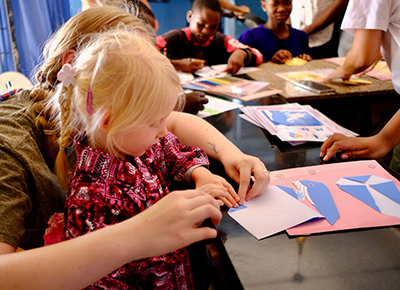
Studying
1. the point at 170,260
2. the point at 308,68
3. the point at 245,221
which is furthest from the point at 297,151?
the point at 308,68

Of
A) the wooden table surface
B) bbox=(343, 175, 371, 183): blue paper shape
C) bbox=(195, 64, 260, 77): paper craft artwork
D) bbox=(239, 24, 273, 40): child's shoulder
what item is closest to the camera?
bbox=(343, 175, 371, 183): blue paper shape

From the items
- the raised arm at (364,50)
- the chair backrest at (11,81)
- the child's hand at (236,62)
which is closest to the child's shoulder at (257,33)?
the child's hand at (236,62)

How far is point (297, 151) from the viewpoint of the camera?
0.97m

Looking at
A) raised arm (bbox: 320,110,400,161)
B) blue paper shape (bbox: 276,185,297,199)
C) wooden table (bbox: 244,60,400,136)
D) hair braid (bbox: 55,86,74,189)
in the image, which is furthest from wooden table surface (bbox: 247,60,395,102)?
hair braid (bbox: 55,86,74,189)

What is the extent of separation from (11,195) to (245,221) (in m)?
0.43

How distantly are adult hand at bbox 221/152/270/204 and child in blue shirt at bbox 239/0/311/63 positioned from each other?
183cm

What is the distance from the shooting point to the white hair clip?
24.4 inches

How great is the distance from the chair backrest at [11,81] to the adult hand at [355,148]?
1.85 meters

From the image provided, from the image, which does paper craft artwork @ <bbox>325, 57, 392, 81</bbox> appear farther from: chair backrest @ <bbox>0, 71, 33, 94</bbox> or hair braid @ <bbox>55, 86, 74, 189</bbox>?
chair backrest @ <bbox>0, 71, 33, 94</bbox>

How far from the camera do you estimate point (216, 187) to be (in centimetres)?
70

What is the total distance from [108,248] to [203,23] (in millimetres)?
2028

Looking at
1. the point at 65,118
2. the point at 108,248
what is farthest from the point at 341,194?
the point at 65,118

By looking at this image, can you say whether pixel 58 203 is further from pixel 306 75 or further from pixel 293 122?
pixel 306 75

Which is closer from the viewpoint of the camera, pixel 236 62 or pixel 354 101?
pixel 354 101
